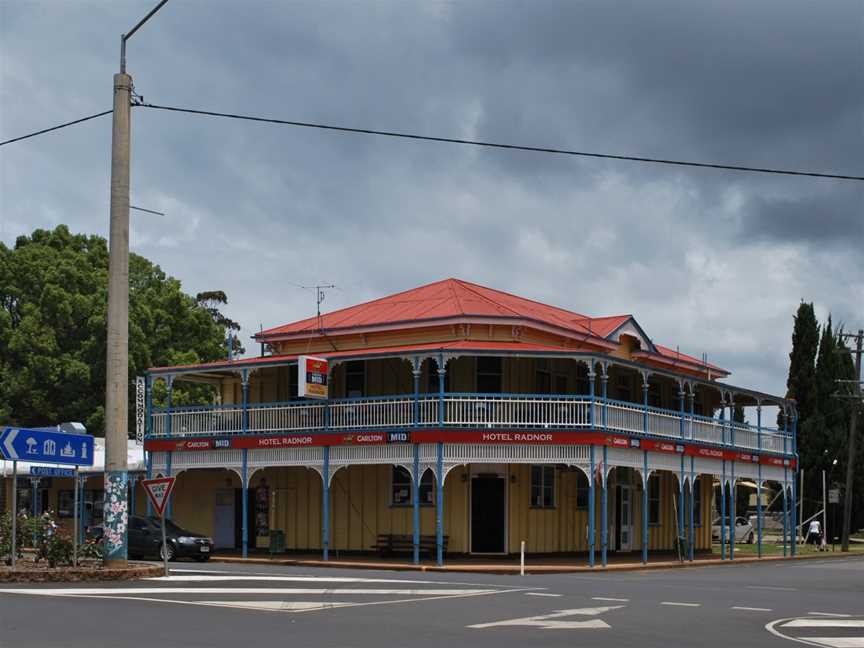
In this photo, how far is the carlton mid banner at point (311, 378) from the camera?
34.7m

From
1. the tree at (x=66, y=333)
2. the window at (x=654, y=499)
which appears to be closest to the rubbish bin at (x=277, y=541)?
the window at (x=654, y=499)

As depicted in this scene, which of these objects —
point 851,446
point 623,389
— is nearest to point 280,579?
point 623,389

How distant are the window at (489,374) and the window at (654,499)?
8772 mm

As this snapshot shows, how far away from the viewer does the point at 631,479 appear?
136 feet

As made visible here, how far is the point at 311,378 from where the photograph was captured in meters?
35.0

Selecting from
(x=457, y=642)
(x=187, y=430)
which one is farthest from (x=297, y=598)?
(x=187, y=430)

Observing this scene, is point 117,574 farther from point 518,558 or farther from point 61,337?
point 61,337

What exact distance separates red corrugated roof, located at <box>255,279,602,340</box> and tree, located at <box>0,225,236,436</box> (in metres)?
18.3

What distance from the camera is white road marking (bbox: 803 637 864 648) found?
15098 millimetres

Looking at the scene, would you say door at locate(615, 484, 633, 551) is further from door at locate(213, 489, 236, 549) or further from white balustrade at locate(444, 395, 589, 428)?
door at locate(213, 489, 236, 549)

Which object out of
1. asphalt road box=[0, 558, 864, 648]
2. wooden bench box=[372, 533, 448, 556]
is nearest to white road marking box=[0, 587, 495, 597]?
asphalt road box=[0, 558, 864, 648]

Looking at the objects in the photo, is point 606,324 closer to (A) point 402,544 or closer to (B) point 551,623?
(A) point 402,544

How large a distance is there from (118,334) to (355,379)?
1578 centimetres

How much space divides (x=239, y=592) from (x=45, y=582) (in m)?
3.69
